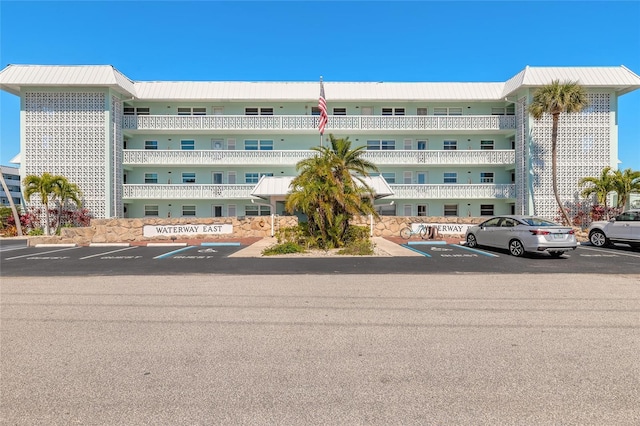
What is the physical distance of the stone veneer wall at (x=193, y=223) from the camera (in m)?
22.8

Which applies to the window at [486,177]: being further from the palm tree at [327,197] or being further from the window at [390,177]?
the palm tree at [327,197]

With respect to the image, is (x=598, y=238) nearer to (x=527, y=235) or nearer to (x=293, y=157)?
(x=527, y=235)

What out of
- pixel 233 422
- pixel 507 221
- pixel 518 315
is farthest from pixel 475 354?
pixel 507 221

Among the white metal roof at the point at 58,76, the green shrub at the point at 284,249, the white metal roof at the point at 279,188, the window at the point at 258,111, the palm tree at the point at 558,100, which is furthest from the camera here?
the window at the point at 258,111

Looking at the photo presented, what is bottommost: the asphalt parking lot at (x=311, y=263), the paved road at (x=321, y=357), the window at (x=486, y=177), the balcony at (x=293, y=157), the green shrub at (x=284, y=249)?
the paved road at (x=321, y=357)

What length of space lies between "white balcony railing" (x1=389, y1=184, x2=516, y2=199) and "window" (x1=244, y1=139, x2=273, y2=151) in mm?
10840

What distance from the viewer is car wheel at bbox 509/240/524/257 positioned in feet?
48.8

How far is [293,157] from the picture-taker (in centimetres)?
3172

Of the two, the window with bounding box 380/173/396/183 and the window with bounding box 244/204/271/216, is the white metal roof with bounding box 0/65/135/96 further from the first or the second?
the window with bounding box 380/173/396/183

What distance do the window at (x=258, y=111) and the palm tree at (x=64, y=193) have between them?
46.3ft

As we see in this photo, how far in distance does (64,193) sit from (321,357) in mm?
28490

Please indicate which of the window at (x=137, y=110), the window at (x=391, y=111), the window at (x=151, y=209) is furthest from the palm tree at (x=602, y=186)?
the window at (x=137, y=110)

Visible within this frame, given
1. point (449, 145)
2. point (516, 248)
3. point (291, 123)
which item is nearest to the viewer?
point (516, 248)

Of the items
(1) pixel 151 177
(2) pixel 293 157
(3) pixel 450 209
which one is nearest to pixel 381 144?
(2) pixel 293 157
